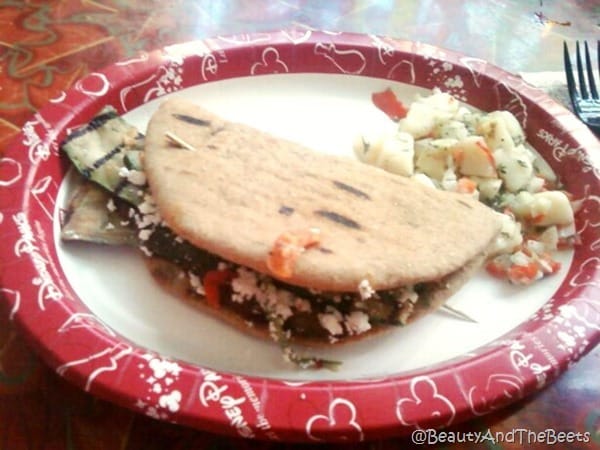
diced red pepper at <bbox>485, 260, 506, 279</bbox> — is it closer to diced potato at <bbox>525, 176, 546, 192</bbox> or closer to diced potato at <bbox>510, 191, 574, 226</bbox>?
diced potato at <bbox>510, 191, 574, 226</bbox>

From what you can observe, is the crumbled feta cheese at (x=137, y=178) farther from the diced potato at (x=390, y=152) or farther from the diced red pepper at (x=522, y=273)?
the diced red pepper at (x=522, y=273)

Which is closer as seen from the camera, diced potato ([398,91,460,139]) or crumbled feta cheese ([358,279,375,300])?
crumbled feta cheese ([358,279,375,300])

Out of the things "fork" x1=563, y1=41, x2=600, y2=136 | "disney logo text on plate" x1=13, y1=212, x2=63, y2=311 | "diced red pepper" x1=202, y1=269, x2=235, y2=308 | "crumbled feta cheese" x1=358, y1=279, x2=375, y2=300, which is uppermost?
"fork" x1=563, y1=41, x2=600, y2=136

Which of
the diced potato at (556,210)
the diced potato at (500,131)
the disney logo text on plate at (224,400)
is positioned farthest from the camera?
the diced potato at (500,131)

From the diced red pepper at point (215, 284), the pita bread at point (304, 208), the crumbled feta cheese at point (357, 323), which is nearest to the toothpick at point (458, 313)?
the pita bread at point (304, 208)

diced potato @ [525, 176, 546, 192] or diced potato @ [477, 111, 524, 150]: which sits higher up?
diced potato @ [477, 111, 524, 150]

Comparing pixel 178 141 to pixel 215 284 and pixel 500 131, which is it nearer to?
pixel 215 284

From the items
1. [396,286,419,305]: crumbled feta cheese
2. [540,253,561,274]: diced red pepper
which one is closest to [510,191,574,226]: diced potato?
[540,253,561,274]: diced red pepper

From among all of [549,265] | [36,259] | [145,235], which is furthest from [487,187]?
[36,259]
